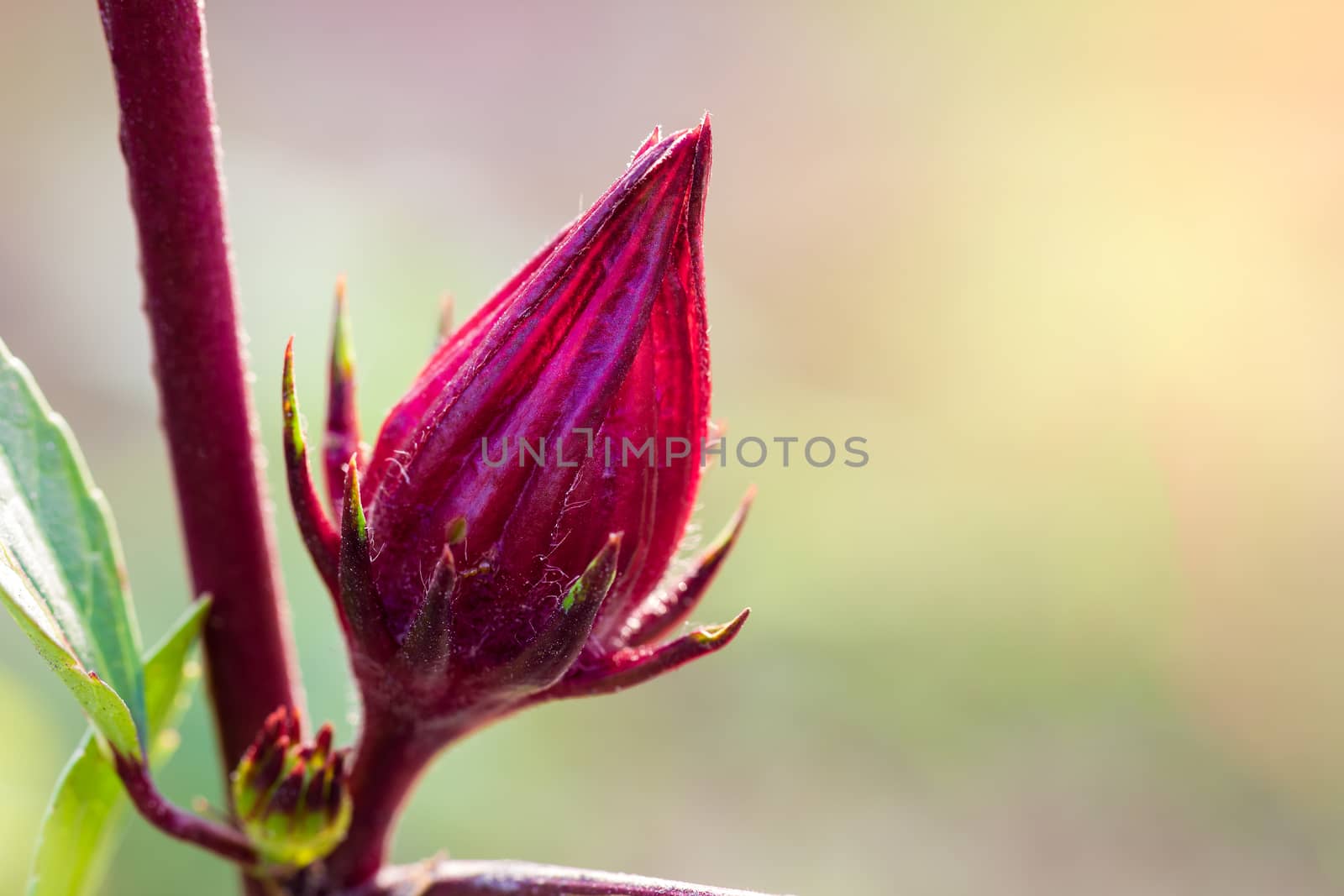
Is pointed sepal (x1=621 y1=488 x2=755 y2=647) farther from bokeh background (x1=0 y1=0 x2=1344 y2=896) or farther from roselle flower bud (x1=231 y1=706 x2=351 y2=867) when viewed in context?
bokeh background (x1=0 y1=0 x2=1344 y2=896)

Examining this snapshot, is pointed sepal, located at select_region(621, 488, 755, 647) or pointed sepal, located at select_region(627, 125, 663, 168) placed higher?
pointed sepal, located at select_region(627, 125, 663, 168)

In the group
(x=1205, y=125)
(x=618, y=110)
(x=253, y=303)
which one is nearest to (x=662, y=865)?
(x=253, y=303)

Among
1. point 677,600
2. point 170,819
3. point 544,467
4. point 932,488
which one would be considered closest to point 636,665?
point 677,600

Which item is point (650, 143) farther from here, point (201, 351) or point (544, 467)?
point (201, 351)

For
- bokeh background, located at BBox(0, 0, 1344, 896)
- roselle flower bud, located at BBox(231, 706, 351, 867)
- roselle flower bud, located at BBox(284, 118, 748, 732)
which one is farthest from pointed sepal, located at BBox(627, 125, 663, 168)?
bokeh background, located at BBox(0, 0, 1344, 896)

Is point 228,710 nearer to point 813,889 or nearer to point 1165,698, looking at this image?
point 813,889

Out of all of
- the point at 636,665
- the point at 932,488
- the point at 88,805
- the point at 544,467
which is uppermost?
the point at 932,488

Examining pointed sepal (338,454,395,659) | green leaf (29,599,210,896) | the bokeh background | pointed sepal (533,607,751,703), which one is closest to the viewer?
pointed sepal (338,454,395,659)
